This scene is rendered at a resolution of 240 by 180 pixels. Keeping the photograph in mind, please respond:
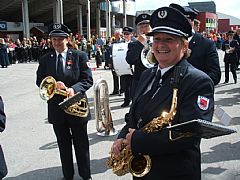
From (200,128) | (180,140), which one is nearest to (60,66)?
(180,140)

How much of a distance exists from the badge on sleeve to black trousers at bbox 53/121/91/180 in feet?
8.16

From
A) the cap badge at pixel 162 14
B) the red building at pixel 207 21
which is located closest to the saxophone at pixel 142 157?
the cap badge at pixel 162 14

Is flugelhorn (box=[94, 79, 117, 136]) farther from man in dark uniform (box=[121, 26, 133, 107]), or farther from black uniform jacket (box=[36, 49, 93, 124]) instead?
man in dark uniform (box=[121, 26, 133, 107])

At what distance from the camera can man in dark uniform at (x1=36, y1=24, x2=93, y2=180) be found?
4117 mm

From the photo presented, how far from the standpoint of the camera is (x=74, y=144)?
171 inches

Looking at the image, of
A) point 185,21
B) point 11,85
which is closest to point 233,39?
point 11,85

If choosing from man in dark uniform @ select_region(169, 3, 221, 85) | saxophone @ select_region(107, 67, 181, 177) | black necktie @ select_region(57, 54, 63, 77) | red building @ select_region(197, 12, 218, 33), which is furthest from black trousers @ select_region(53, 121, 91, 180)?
red building @ select_region(197, 12, 218, 33)

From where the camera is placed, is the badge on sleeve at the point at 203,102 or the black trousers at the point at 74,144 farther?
the black trousers at the point at 74,144

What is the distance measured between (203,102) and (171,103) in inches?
7.7

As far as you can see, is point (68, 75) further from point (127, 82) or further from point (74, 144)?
point (127, 82)

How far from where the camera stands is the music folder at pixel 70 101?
3.81 metres

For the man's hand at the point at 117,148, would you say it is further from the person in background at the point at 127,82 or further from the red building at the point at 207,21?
the red building at the point at 207,21

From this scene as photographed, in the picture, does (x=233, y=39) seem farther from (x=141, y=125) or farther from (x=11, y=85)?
(x=141, y=125)

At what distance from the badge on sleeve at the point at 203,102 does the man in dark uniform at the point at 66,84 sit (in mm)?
2260
